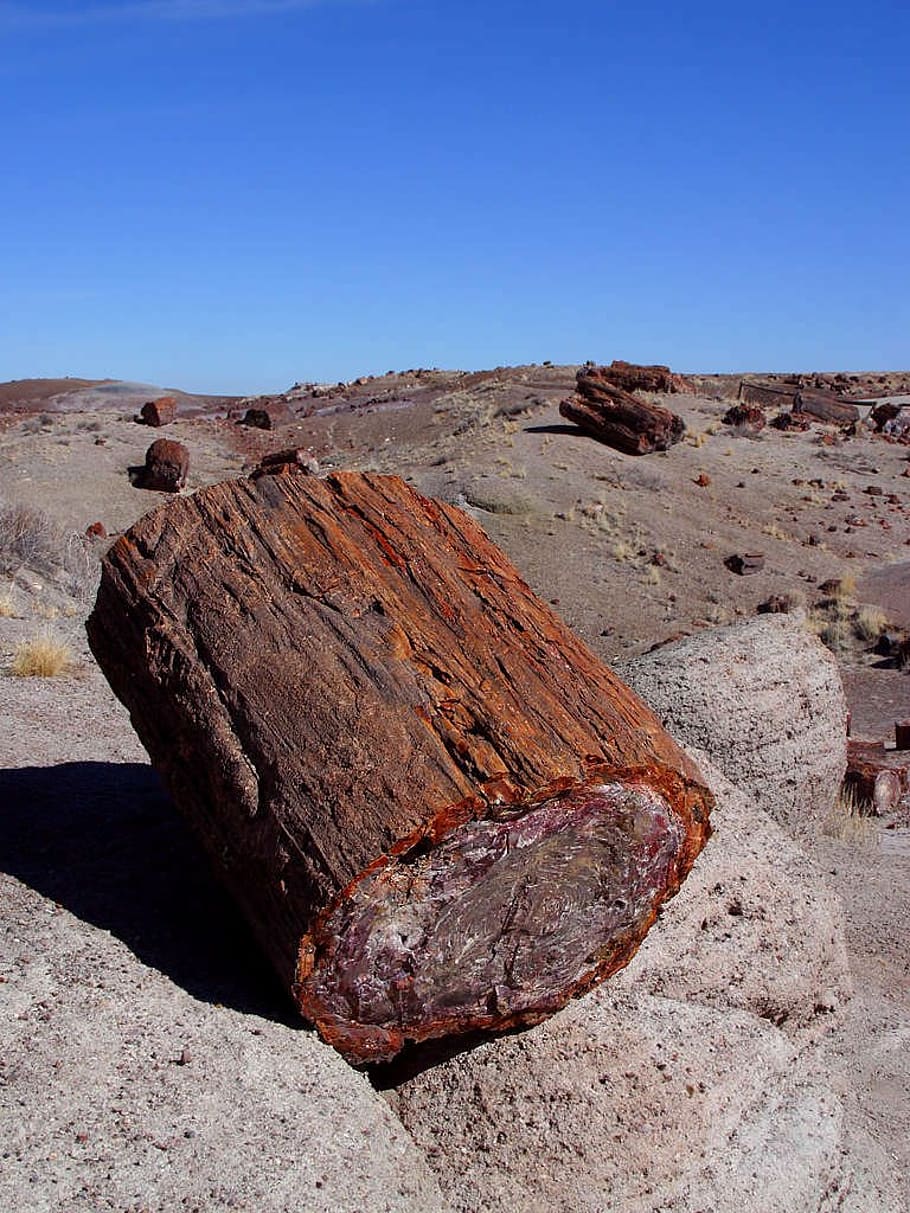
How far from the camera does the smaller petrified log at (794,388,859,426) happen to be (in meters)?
33.9

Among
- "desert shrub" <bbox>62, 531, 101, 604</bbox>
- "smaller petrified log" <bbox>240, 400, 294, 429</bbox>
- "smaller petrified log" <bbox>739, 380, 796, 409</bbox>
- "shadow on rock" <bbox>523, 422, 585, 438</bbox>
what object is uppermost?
"smaller petrified log" <bbox>739, 380, 796, 409</bbox>

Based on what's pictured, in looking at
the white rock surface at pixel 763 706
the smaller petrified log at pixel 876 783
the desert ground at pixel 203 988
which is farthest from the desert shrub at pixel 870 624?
the white rock surface at pixel 763 706

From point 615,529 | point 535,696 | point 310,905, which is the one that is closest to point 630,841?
point 535,696

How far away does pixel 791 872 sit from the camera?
6.05 meters

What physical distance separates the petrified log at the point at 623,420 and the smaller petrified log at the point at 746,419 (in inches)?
156

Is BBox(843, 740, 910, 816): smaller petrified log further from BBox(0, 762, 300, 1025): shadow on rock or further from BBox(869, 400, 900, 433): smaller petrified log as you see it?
BBox(869, 400, 900, 433): smaller petrified log

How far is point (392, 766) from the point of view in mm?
3900

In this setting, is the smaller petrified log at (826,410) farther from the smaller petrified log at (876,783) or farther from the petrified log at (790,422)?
the smaller petrified log at (876,783)

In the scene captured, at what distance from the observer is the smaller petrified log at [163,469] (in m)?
22.6

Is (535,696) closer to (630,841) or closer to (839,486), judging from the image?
(630,841)

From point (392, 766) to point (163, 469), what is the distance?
64.3 feet

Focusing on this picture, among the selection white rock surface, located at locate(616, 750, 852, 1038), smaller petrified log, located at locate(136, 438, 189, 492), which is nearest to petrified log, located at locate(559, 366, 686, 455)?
smaller petrified log, located at locate(136, 438, 189, 492)

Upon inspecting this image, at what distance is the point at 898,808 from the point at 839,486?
56.2ft

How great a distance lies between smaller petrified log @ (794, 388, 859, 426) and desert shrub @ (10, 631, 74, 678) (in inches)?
1072
